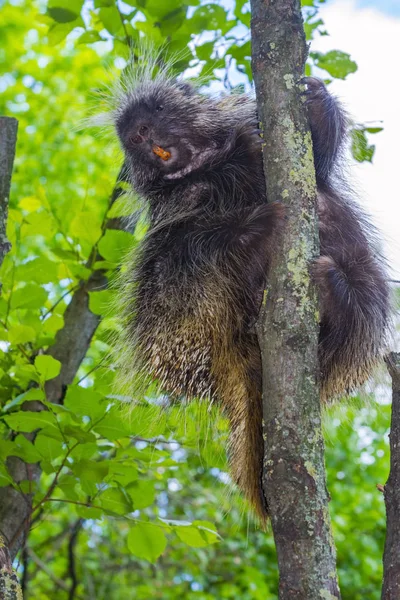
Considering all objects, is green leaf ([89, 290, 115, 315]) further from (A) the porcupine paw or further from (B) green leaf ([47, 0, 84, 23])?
(B) green leaf ([47, 0, 84, 23])

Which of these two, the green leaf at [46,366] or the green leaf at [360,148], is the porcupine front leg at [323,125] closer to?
the green leaf at [360,148]

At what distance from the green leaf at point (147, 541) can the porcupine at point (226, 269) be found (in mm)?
299

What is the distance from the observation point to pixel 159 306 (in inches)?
85.1

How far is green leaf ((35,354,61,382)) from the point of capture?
1768 millimetres

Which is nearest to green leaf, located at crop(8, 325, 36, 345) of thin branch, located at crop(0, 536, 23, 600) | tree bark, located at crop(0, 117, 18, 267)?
tree bark, located at crop(0, 117, 18, 267)

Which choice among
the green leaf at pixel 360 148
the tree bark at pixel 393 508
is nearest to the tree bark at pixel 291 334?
the tree bark at pixel 393 508

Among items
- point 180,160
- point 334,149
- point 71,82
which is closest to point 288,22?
point 334,149

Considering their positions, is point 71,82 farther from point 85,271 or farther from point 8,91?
point 85,271

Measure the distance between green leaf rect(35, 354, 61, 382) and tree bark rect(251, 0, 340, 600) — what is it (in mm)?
616

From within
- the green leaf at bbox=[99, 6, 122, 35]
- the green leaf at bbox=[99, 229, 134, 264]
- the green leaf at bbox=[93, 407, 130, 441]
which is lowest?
the green leaf at bbox=[93, 407, 130, 441]

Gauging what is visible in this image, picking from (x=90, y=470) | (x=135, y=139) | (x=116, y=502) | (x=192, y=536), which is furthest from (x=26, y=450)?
(x=135, y=139)

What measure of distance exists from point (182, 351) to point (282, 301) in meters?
0.69

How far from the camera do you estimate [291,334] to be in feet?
4.59

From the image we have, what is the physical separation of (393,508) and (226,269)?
938 millimetres
